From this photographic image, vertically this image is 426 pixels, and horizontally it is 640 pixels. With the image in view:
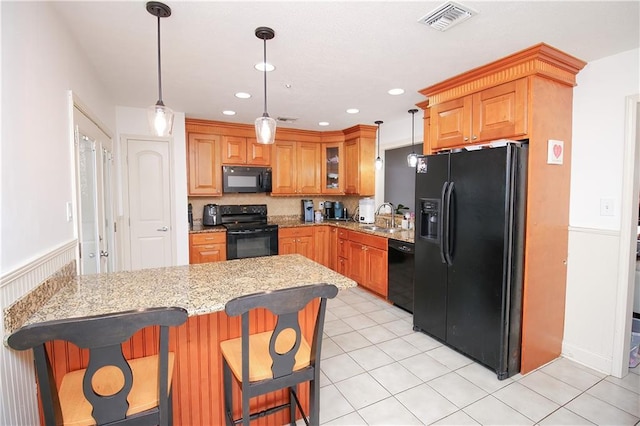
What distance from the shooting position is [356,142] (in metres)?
4.90

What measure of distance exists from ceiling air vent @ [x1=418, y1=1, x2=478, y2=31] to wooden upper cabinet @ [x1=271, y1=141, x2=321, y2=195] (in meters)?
3.31

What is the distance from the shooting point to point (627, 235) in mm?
2273

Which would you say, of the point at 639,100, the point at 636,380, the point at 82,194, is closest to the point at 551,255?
the point at 636,380

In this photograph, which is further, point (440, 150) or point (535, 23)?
point (440, 150)

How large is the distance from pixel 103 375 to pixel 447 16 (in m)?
2.41

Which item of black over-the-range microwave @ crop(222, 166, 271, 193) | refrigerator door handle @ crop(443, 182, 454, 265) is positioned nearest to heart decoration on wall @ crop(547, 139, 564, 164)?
refrigerator door handle @ crop(443, 182, 454, 265)

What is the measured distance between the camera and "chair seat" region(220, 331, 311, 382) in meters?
1.40

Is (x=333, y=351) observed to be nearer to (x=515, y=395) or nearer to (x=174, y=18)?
(x=515, y=395)

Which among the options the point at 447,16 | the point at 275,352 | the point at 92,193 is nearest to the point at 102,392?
the point at 275,352

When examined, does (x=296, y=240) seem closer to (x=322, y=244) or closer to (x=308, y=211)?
(x=322, y=244)

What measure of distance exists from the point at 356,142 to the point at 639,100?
319cm

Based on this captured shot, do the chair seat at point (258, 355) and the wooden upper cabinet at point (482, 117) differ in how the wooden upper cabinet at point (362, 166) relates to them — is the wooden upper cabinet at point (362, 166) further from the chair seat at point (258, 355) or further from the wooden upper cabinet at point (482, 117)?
the chair seat at point (258, 355)

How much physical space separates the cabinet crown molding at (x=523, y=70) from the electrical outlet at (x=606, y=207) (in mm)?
932

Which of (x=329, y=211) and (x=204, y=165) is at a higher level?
(x=204, y=165)
